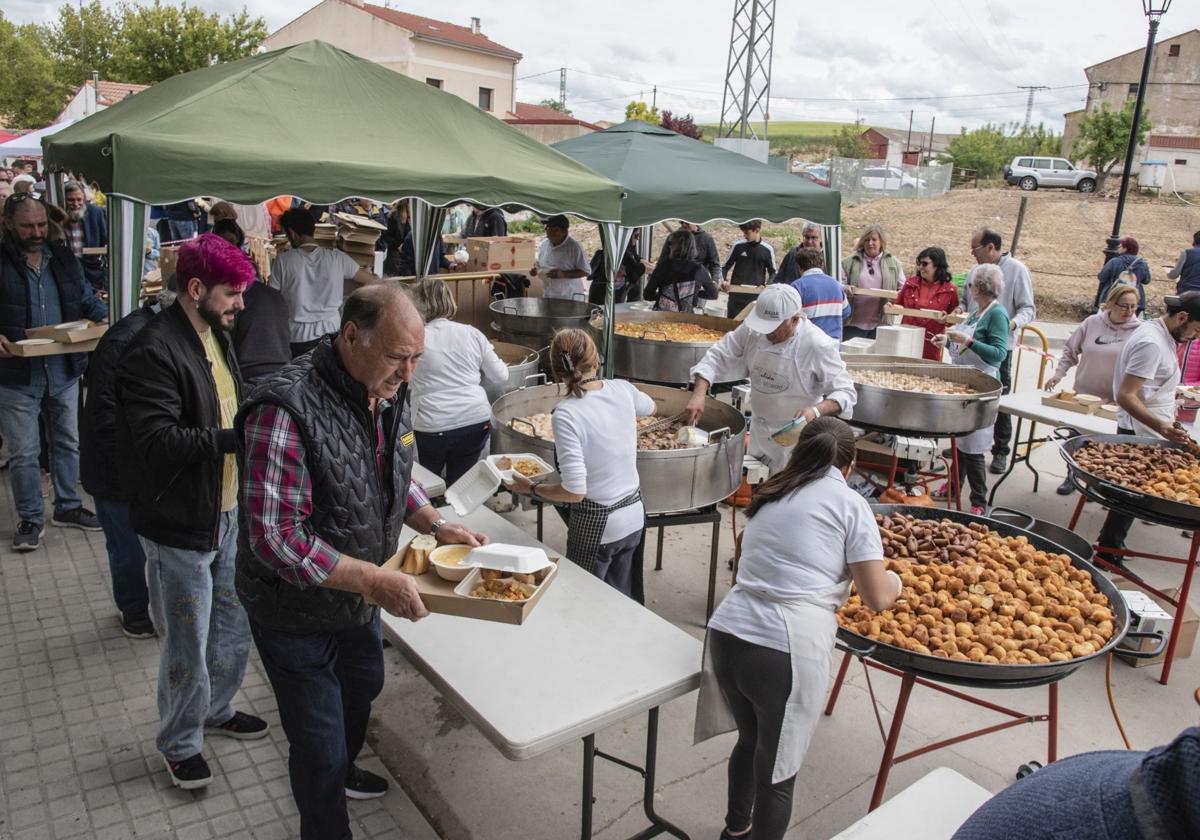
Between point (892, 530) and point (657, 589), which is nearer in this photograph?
point (892, 530)

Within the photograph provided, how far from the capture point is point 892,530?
146 inches

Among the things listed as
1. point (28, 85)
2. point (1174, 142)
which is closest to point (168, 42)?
point (28, 85)

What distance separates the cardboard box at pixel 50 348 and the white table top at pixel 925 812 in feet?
15.6

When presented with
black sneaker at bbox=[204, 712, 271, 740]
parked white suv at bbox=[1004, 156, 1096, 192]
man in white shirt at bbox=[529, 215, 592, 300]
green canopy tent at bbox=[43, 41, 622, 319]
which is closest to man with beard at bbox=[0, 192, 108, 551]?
green canopy tent at bbox=[43, 41, 622, 319]

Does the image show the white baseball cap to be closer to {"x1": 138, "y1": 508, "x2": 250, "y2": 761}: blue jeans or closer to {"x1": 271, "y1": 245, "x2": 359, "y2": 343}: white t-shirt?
{"x1": 138, "y1": 508, "x2": 250, "y2": 761}: blue jeans

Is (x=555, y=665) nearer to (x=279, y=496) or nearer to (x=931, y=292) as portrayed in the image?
(x=279, y=496)

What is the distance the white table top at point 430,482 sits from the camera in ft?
13.9

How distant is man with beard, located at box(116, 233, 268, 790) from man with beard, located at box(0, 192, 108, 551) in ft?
8.80

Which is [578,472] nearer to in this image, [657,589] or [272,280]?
[657,589]

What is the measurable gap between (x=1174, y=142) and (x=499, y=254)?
49254 millimetres

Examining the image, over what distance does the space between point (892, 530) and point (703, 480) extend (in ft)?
3.27

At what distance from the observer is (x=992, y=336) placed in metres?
6.10

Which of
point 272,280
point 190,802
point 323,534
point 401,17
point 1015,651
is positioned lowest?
point 190,802

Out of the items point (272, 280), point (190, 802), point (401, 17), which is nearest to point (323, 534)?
point (190, 802)
